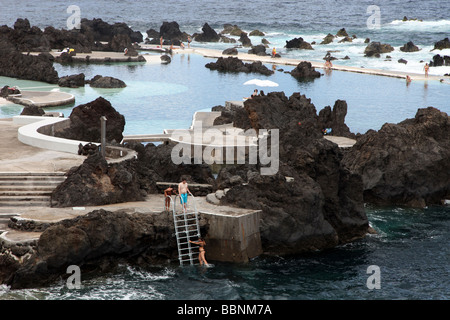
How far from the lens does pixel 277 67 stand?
292 ft

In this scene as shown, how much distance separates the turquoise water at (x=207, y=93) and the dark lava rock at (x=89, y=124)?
10281 millimetres

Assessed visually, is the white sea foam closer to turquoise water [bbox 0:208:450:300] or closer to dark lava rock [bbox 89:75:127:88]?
dark lava rock [bbox 89:75:127:88]

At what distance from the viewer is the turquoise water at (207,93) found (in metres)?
54.7

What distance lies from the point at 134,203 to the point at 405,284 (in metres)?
10.5

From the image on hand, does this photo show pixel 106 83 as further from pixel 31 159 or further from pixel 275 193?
pixel 275 193

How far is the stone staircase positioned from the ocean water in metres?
4.47

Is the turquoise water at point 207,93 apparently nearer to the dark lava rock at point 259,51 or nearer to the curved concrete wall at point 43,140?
the curved concrete wall at point 43,140

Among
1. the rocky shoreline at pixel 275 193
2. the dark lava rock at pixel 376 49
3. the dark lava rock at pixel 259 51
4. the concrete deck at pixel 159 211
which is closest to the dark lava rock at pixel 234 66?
the dark lava rock at pixel 259 51

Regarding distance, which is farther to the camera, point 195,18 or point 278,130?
point 195,18

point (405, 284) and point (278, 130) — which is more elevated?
point (278, 130)

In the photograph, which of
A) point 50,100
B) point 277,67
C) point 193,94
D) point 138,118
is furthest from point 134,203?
point 277,67

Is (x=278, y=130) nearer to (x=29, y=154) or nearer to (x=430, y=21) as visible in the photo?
(x=29, y=154)

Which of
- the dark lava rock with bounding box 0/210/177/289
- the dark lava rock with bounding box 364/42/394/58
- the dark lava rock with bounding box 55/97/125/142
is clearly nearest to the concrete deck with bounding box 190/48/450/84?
the dark lava rock with bounding box 364/42/394/58

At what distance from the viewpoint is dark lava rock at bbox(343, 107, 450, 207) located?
36062 millimetres
